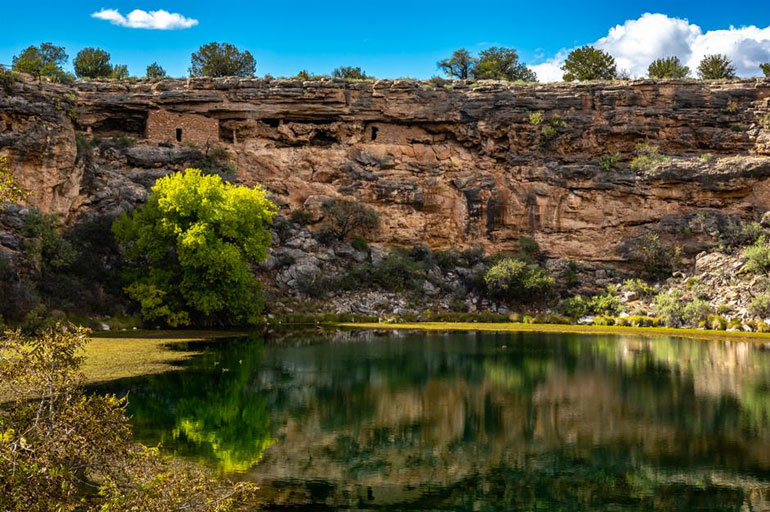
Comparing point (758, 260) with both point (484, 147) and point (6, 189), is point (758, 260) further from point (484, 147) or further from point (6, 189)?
point (6, 189)

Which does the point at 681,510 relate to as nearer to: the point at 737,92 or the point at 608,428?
the point at 608,428

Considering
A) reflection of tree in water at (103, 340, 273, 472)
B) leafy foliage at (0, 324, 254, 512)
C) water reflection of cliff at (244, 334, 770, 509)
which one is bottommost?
water reflection of cliff at (244, 334, 770, 509)

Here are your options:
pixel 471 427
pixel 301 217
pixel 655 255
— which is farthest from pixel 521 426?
pixel 655 255

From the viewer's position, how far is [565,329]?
41031 millimetres

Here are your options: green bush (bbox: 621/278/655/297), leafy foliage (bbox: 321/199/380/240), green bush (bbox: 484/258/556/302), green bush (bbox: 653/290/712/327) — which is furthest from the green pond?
leafy foliage (bbox: 321/199/380/240)

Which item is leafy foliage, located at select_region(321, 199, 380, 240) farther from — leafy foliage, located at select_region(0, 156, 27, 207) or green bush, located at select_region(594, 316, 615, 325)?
leafy foliage, located at select_region(0, 156, 27, 207)

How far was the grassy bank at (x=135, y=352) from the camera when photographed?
21.8m

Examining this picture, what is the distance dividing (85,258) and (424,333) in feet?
64.8

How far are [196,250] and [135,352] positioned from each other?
1145cm

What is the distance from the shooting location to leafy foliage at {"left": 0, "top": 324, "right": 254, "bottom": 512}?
6.50 metres

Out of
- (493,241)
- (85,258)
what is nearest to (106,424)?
(85,258)

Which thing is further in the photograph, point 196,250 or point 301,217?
point 301,217

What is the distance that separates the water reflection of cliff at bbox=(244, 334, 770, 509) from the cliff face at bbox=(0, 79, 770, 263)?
91.4ft

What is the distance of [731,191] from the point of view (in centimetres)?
5359
